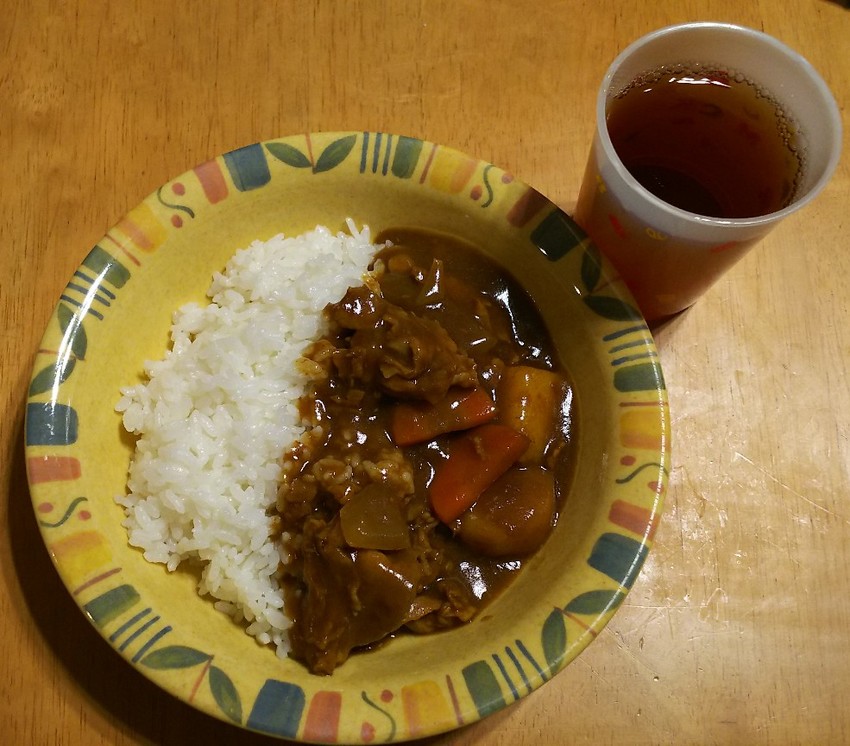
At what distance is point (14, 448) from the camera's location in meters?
2.39

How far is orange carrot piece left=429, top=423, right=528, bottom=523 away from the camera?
2123mm

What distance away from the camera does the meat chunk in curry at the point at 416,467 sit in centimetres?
199

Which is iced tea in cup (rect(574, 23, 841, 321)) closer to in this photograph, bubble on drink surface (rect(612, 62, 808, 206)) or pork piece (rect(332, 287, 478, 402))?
bubble on drink surface (rect(612, 62, 808, 206))

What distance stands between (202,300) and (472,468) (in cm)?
115

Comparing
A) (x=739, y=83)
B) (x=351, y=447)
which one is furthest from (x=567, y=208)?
(x=351, y=447)

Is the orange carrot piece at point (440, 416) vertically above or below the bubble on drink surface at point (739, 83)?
below

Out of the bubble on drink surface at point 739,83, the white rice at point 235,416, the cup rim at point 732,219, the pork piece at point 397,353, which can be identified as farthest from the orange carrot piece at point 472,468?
the bubble on drink surface at point 739,83

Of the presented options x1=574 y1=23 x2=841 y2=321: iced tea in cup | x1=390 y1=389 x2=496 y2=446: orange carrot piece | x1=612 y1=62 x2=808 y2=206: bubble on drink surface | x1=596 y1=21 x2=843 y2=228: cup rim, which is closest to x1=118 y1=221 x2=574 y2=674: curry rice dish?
x1=390 y1=389 x2=496 y2=446: orange carrot piece

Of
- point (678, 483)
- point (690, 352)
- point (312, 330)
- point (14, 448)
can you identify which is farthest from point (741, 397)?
point (14, 448)

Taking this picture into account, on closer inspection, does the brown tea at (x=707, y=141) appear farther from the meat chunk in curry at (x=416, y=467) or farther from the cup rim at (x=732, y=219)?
the meat chunk in curry at (x=416, y=467)

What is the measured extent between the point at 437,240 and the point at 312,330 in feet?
1.76

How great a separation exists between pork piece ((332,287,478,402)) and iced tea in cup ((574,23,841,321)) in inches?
24.9

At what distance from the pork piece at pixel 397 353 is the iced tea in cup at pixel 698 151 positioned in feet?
2.08

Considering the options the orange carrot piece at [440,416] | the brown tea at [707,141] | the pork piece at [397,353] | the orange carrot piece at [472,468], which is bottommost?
the orange carrot piece at [472,468]
